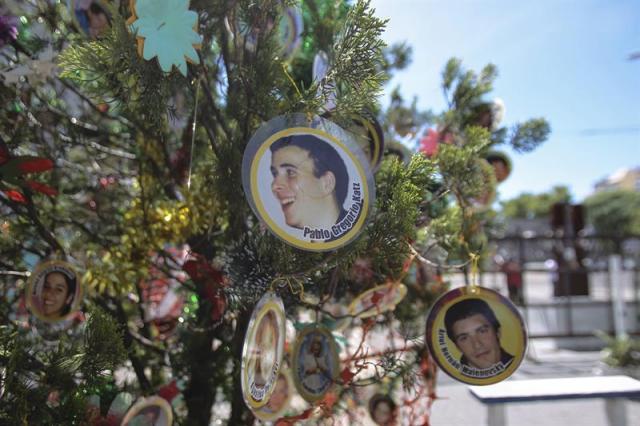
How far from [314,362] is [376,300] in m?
0.23

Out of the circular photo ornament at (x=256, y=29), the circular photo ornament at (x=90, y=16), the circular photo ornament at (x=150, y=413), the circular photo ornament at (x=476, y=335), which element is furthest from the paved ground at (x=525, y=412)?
the circular photo ornament at (x=90, y=16)

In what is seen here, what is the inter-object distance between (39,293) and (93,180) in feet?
1.78

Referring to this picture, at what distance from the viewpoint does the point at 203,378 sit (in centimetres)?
147

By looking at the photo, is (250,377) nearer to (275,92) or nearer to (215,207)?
(215,207)

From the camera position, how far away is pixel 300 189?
2.96 ft

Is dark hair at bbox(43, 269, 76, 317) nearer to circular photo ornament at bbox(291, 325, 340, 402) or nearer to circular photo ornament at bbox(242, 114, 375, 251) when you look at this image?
circular photo ornament at bbox(291, 325, 340, 402)

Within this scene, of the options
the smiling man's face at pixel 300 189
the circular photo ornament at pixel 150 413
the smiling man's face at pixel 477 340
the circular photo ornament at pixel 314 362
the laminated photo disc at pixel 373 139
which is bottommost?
the circular photo ornament at pixel 150 413

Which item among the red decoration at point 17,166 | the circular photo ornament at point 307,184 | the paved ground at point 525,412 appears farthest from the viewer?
the paved ground at point 525,412

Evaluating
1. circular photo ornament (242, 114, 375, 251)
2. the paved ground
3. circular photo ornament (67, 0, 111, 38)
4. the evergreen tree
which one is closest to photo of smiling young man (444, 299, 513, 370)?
the evergreen tree

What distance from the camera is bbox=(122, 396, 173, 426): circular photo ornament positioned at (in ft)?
3.70

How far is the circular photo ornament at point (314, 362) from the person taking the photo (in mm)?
1224

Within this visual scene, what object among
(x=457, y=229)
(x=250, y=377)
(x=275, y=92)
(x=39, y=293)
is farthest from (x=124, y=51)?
(x=457, y=229)

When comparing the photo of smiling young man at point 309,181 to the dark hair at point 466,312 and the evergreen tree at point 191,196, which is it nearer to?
the evergreen tree at point 191,196

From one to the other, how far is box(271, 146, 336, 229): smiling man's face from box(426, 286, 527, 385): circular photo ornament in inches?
17.4
